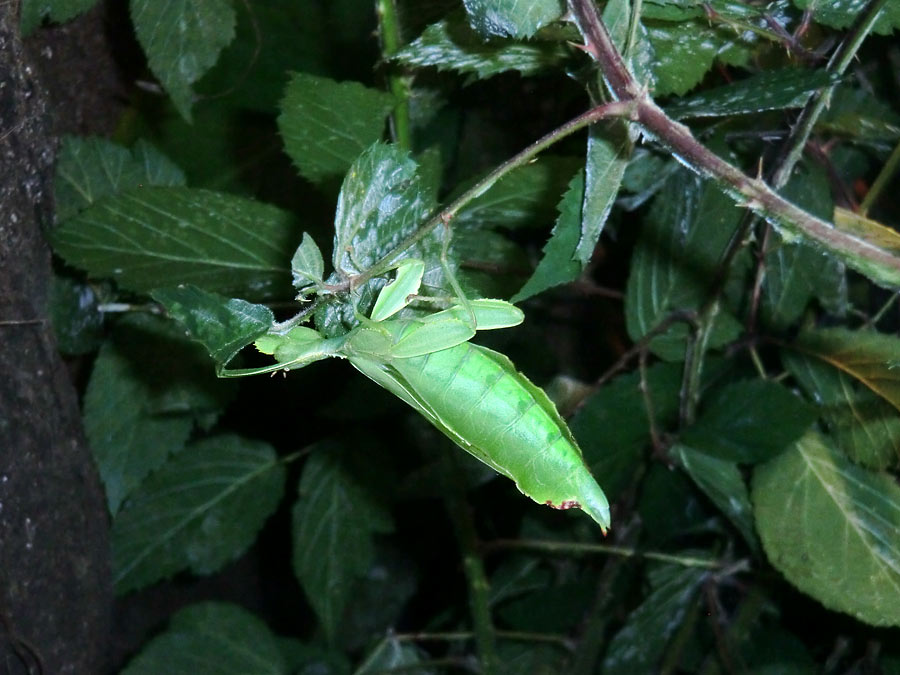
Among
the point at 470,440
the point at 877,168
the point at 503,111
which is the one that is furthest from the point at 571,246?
Answer: the point at 877,168

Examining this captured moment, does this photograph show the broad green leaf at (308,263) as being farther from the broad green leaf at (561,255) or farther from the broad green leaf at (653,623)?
the broad green leaf at (653,623)

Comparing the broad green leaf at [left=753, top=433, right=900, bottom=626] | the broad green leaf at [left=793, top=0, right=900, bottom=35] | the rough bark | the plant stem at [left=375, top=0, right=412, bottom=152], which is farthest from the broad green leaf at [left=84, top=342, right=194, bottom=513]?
the broad green leaf at [left=793, top=0, right=900, bottom=35]

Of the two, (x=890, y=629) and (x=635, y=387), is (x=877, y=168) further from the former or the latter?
(x=890, y=629)

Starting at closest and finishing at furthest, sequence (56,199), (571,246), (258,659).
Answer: (571,246) < (56,199) < (258,659)

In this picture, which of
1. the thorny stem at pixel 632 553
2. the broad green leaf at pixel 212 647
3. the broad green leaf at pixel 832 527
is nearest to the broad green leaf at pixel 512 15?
the broad green leaf at pixel 832 527

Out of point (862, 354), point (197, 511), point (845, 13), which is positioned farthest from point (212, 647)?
point (845, 13)
